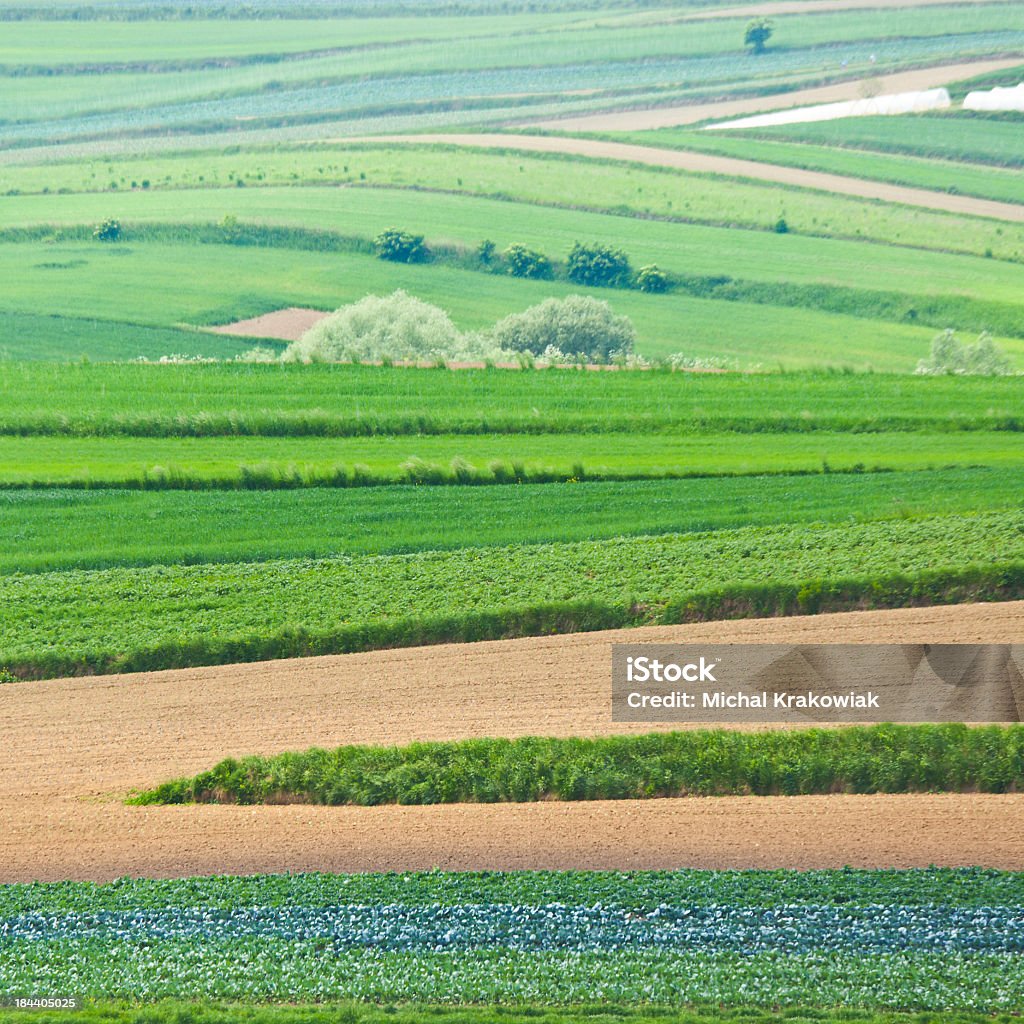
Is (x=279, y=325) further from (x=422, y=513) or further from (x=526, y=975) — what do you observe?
(x=526, y=975)

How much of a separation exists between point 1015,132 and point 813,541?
249 feet

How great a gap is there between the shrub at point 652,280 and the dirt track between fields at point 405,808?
48.1 metres

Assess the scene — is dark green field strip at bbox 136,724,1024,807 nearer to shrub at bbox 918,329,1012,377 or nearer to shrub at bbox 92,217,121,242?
shrub at bbox 918,329,1012,377

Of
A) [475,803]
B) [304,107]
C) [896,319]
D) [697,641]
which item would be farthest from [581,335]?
[304,107]

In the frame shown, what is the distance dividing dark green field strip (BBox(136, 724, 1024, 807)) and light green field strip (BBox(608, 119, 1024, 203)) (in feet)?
235

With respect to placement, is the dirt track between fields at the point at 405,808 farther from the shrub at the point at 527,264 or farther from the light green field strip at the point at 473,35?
the light green field strip at the point at 473,35

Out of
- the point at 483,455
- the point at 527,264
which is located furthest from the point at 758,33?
the point at 483,455

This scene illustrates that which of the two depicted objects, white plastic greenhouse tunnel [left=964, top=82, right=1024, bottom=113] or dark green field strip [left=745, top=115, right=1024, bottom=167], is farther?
white plastic greenhouse tunnel [left=964, top=82, right=1024, bottom=113]

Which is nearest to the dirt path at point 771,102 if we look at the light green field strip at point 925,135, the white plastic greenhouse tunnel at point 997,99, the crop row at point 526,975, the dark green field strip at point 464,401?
the white plastic greenhouse tunnel at point 997,99

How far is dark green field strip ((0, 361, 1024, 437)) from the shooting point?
43.0 m

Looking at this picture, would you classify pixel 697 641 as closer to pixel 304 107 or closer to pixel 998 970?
pixel 998 970

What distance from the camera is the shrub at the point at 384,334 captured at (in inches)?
2329

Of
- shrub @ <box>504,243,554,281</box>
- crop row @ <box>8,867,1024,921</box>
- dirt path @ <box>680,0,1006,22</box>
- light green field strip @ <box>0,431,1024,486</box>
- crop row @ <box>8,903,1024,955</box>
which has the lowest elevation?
crop row @ <box>8,903,1024,955</box>

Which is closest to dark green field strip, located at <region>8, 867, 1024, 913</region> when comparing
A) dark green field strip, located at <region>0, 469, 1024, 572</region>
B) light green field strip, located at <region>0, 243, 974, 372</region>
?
dark green field strip, located at <region>0, 469, 1024, 572</region>
